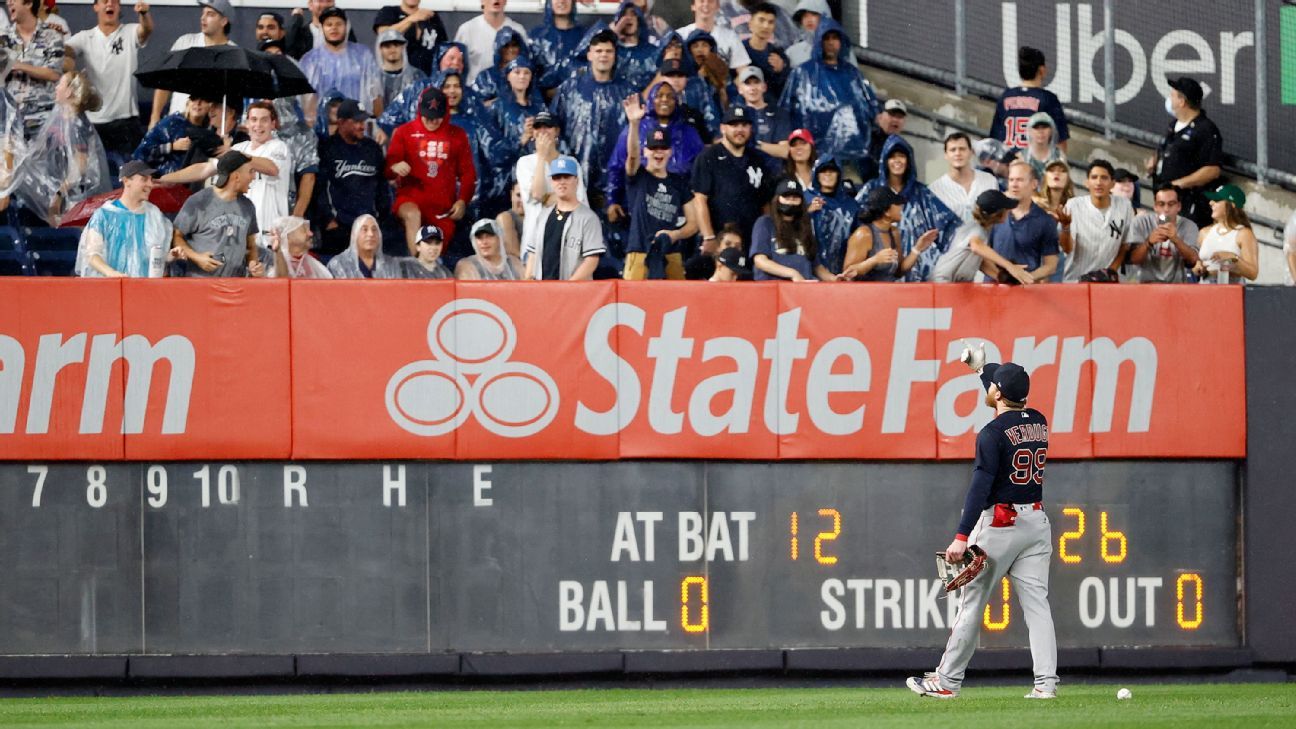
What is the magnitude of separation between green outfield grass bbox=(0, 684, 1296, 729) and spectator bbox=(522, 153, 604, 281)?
11.3ft

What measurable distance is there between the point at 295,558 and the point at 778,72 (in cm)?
716

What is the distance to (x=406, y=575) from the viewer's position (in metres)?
13.1

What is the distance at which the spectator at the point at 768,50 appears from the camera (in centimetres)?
1778

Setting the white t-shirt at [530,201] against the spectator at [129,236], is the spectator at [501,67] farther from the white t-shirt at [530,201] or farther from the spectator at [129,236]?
the spectator at [129,236]

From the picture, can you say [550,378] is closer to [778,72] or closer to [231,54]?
[231,54]

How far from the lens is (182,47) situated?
16750 mm

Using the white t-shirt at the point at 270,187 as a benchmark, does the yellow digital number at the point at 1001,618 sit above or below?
below

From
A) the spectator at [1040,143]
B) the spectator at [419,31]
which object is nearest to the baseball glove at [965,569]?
the spectator at [1040,143]

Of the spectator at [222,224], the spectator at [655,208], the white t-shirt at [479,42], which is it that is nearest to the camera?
the spectator at [222,224]

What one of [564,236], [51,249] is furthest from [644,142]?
[51,249]

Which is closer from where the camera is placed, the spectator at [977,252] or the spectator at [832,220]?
the spectator at [977,252]

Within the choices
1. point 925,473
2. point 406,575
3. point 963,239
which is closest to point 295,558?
point 406,575

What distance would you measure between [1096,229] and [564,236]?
4176 mm

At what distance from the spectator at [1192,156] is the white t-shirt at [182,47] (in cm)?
824
